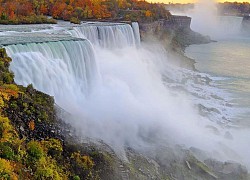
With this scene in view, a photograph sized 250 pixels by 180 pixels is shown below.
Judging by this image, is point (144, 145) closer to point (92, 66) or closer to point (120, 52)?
point (92, 66)

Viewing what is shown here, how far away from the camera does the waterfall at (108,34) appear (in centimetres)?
2905

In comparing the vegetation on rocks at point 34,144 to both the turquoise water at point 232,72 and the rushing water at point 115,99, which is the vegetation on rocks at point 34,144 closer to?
the rushing water at point 115,99

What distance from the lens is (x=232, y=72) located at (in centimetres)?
3994

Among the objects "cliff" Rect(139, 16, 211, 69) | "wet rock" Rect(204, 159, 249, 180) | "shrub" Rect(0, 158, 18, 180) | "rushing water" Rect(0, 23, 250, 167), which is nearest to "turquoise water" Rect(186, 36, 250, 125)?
"rushing water" Rect(0, 23, 250, 167)

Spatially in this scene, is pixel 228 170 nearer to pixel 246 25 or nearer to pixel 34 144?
pixel 34 144

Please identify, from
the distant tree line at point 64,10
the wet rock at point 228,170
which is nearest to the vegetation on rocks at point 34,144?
→ the wet rock at point 228,170

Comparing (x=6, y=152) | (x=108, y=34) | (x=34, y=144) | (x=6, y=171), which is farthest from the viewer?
(x=108, y=34)

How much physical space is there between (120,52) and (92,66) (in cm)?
1314

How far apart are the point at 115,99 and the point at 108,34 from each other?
13553mm

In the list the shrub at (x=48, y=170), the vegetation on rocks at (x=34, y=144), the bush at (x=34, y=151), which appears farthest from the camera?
the bush at (x=34, y=151)

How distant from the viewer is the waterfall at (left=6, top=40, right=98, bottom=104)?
14.8 meters

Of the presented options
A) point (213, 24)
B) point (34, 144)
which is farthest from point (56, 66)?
point (213, 24)

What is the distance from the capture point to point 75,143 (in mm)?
12016

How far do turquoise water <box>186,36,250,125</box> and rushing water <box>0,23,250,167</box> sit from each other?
3.02 feet
